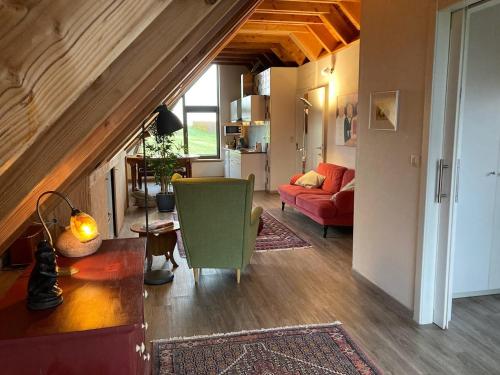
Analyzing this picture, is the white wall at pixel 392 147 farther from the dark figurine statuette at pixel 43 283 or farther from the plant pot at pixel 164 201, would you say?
the plant pot at pixel 164 201

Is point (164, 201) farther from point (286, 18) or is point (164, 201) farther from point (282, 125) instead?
point (286, 18)

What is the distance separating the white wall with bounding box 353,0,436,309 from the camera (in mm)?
2812

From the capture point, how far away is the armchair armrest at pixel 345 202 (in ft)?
16.3

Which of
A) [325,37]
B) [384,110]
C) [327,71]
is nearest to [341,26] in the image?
[325,37]

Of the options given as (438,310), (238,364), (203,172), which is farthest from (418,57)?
(203,172)

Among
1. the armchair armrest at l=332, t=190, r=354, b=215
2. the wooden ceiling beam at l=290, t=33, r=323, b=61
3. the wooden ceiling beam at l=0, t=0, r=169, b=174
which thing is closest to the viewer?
the wooden ceiling beam at l=0, t=0, r=169, b=174

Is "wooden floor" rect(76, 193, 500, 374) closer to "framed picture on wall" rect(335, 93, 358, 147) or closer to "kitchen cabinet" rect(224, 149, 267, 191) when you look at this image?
"framed picture on wall" rect(335, 93, 358, 147)

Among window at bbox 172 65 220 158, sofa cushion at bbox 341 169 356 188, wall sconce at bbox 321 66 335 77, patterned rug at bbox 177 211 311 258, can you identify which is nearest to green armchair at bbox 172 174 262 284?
patterned rug at bbox 177 211 311 258

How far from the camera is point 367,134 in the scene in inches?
139

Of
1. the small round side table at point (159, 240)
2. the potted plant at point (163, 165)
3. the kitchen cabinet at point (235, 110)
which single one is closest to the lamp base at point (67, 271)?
the small round side table at point (159, 240)

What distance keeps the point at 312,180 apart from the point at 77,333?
5339 mm

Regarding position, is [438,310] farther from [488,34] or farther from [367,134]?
[488,34]

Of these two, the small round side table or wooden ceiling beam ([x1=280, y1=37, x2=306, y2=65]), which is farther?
wooden ceiling beam ([x1=280, y1=37, x2=306, y2=65])

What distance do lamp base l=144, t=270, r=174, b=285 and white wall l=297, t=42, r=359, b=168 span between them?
3230 millimetres
